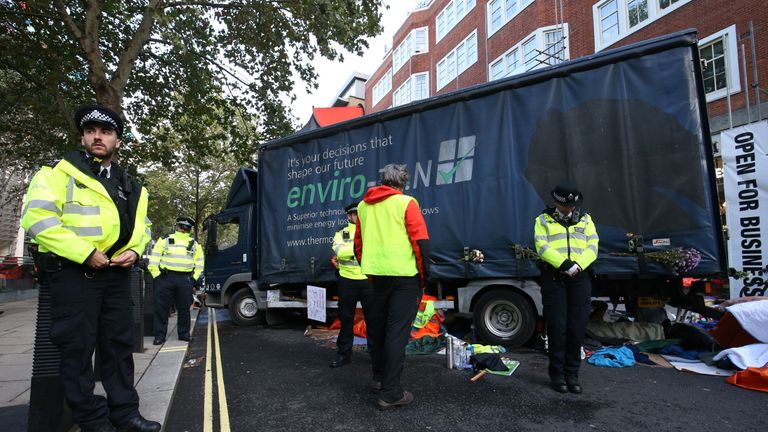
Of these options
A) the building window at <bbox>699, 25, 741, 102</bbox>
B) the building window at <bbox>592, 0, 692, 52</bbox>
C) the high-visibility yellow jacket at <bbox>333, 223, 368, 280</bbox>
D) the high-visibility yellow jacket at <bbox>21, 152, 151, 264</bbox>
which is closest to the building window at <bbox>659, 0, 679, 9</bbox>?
the building window at <bbox>592, 0, 692, 52</bbox>

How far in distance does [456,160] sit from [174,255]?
4.32m

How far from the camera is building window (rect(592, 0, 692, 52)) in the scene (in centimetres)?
1290

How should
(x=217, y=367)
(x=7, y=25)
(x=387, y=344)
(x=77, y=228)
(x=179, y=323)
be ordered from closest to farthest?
(x=77, y=228)
(x=387, y=344)
(x=217, y=367)
(x=179, y=323)
(x=7, y=25)

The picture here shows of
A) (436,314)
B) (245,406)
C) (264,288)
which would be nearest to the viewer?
(245,406)

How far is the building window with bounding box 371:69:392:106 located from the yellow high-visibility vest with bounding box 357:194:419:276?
28963 millimetres

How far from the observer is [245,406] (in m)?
3.79

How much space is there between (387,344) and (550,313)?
60.3 inches

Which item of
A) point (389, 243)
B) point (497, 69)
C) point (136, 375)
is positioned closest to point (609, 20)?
point (497, 69)

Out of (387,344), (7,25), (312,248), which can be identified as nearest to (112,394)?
(387,344)

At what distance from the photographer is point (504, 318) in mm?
5633

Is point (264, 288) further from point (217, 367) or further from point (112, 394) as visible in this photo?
point (112, 394)

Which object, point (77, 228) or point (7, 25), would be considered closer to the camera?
point (77, 228)

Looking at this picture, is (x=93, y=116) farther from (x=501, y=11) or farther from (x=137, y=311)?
(x=501, y=11)

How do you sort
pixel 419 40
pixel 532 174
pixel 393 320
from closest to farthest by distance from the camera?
pixel 393 320 < pixel 532 174 < pixel 419 40
